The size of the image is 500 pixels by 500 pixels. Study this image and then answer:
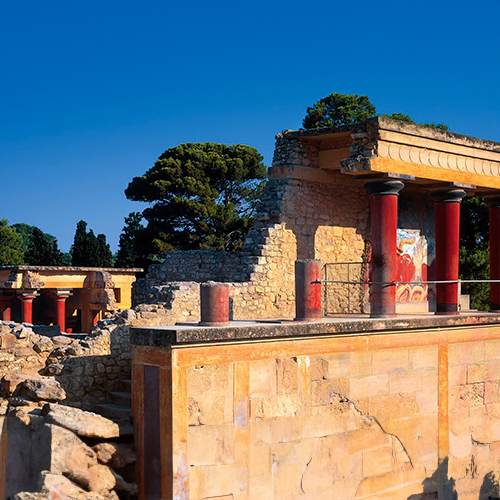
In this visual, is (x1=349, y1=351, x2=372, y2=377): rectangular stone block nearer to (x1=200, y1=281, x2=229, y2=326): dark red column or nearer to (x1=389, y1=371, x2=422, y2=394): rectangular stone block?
(x1=389, y1=371, x2=422, y2=394): rectangular stone block

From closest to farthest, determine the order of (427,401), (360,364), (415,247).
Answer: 1. (360,364)
2. (427,401)
3. (415,247)

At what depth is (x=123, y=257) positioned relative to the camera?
35.9 meters

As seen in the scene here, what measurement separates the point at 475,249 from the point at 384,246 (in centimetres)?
1589

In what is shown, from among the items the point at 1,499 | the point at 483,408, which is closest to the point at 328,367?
the point at 483,408

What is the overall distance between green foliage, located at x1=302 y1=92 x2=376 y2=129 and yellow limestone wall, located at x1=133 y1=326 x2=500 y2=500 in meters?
23.2

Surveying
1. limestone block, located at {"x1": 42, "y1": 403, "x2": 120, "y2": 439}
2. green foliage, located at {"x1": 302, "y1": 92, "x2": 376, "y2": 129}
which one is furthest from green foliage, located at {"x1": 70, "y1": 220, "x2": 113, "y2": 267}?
limestone block, located at {"x1": 42, "y1": 403, "x2": 120, "y2": 439}

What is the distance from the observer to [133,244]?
35.5 metres

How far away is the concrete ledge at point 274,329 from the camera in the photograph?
24.1 feet

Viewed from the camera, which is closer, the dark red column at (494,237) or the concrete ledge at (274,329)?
the concrete ledge at (274,329)

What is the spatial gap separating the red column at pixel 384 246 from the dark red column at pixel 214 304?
310 centimetres

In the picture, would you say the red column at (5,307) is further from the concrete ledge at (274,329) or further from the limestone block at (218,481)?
the limestone block at (218,481)

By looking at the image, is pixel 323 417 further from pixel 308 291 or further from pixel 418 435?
pixel 418 435

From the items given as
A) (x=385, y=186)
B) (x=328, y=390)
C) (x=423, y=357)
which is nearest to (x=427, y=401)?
(x=423, y=357)

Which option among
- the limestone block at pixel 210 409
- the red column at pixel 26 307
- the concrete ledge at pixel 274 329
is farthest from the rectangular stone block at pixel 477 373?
the red column at pixel 26 307
